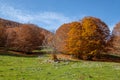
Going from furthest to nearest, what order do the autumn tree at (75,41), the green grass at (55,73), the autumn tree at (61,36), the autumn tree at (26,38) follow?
the autumn tree at (26,38)
the autumn tree at (61,36)
the autumn tree at (75,41)
the green grass at (55,73)

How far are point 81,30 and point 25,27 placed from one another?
2326 cm

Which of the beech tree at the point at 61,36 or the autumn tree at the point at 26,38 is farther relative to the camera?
the autumn tree at the point at 26,38

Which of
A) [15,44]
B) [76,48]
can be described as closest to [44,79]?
[76,48]

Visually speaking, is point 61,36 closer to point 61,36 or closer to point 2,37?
point 61,36

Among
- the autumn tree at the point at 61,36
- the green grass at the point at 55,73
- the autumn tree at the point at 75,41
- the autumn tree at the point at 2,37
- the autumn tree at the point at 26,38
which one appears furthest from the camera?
the autumn tree at the point at 2,37

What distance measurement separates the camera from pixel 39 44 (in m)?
90.4

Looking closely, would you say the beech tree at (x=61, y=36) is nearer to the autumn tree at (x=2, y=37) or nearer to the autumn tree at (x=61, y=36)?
the autumn tree at (x=61, y=36)

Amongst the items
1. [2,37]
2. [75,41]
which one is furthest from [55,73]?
[2,37]

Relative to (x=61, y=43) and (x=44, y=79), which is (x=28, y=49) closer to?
(x=61, y=43)

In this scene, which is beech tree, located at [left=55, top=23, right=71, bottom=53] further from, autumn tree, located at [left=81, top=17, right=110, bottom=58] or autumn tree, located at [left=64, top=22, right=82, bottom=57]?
autumn tree, located at [left=81, top=17, right=110, bottom=58]

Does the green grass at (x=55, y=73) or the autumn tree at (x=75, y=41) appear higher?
the autumn tree at (x=75, y=41)

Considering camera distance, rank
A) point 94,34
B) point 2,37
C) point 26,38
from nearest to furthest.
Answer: point 94,34 < point 26,38 < point 2,37

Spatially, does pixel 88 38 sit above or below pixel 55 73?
above

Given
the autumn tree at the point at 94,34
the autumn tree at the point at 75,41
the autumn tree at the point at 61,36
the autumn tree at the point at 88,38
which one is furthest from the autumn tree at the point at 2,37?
the autumn tree at the point at 94,34
